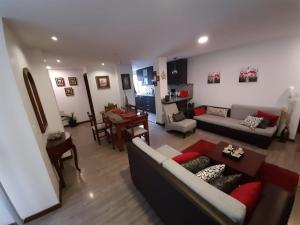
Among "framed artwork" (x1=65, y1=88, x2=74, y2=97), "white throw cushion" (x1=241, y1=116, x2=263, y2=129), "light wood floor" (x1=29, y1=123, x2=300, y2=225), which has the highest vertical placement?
"framed artwork" (x1=65, y1=88, x2=74, y2=97)

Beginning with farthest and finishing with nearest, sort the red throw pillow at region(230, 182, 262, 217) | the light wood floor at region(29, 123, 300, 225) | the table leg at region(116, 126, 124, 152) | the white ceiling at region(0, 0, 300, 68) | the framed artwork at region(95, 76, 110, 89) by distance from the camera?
1. the framed artwork at region(95, 76, 110, 89)
2. the table leg at region(116, 126, 124, 152)
3. the light wood floor at region(29, 123, 300, 225)
4. the white ceiling at region(0, 0, 300, 68)
5. the red throw pillow at region(230, 182, 262, 217)

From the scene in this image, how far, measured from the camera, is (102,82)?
5371 mm

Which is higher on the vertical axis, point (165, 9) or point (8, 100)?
point (165, 9)

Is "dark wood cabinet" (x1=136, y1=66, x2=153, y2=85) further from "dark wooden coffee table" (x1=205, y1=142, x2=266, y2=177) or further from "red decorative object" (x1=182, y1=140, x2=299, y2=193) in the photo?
"red decorative object" (x1=182, y1=140, x2=299, y2=193)

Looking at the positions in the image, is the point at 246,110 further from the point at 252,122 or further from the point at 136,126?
the point at 136,126

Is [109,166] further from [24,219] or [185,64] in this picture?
[185,64]

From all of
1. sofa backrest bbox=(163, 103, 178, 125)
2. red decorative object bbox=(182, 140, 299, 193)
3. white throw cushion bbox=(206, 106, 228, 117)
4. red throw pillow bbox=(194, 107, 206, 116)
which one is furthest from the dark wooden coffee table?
red throw pillow bbox=(194, 107, 206, 116)

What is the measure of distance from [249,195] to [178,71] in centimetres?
459

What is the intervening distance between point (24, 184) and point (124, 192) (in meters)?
1.27

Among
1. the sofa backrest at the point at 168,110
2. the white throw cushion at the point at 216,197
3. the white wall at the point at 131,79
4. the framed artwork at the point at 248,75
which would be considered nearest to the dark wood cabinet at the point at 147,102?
the white wall at the point at 131,79

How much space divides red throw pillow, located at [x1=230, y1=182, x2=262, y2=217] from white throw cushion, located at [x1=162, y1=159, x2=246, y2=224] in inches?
8.9

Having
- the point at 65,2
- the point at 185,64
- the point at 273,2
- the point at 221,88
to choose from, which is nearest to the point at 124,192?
the point at 65,2

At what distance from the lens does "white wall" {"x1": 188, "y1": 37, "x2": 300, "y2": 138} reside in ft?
9.80

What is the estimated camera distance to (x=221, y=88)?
421cm
